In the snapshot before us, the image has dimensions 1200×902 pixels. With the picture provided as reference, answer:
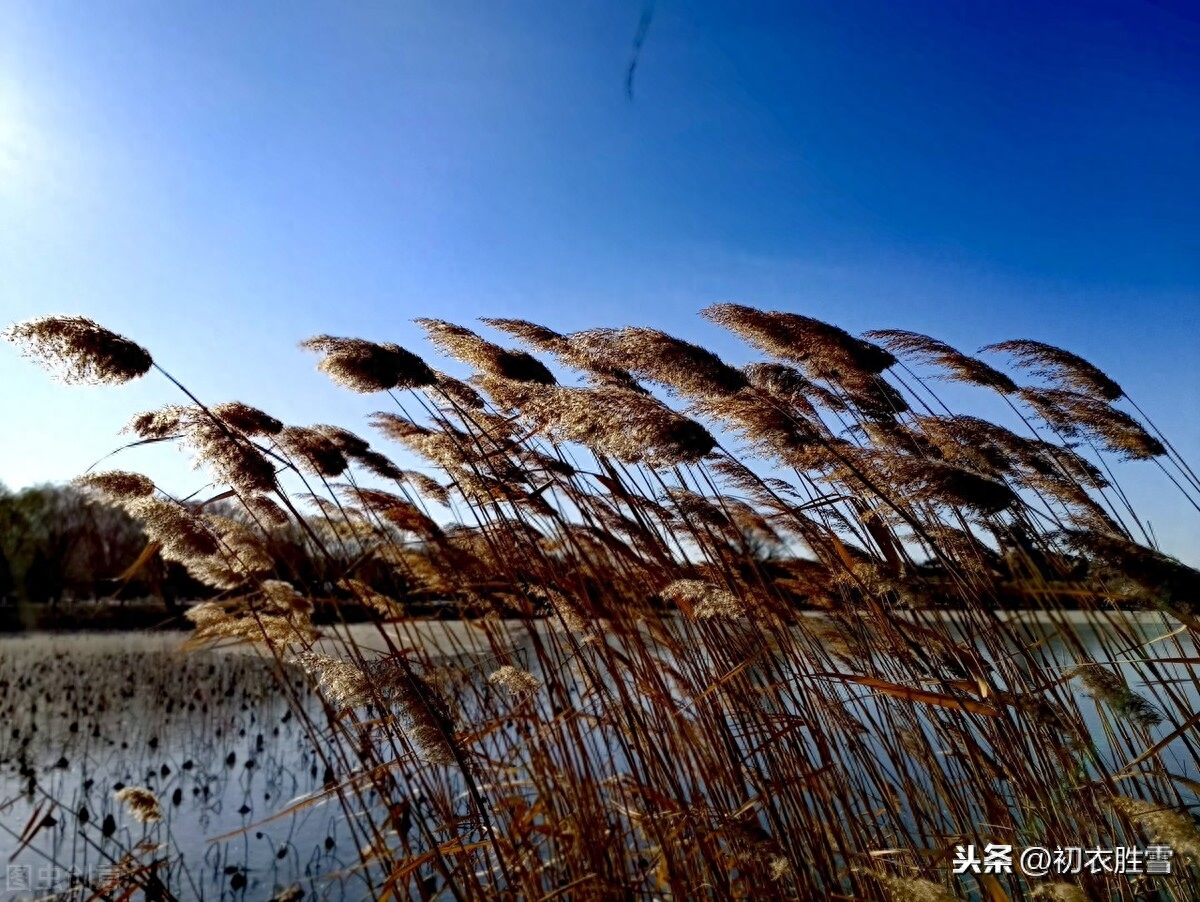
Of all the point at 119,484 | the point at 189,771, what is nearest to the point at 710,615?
the point at 119,484

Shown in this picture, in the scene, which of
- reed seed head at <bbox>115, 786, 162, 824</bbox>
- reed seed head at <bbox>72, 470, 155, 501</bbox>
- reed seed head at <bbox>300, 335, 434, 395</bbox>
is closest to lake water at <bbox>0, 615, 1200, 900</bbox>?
reed seed head at <bbox>115, 786, 162, 824</bbox>

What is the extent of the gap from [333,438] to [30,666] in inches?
475

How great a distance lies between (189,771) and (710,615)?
5347 mm

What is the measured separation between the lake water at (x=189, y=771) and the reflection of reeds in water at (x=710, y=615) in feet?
0.90

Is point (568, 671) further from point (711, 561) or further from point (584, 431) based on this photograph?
point (584, 431)

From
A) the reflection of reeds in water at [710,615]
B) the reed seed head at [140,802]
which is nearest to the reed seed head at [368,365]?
the reflection of reeds in water at [710,615]

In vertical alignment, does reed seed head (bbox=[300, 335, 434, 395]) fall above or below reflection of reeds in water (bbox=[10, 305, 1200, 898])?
above

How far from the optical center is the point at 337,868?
4516mm

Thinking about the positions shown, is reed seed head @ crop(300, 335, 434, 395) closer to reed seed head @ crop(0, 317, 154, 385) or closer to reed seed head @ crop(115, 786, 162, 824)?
reed seed head @ crop(0, 317, 154, 385)

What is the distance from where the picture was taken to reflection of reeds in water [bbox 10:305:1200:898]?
2293 millimetres

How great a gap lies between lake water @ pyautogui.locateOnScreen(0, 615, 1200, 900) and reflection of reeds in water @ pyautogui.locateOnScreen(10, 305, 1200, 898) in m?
0.28

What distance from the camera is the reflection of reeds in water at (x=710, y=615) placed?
229 cm

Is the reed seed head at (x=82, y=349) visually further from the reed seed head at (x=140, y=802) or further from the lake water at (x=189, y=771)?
the reed seed head at (x=140, y=802)

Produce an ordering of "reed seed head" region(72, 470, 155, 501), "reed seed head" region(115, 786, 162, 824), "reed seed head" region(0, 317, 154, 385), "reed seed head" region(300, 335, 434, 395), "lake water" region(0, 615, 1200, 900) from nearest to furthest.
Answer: "reed seed head" region(0, 317, 154, 385)
"reed seed head" region(300, 335, 434, 395)
"reed seed head" region(72, 470, 155, 501)
"reed seed head" region(115, 786, 162, 824)
"lake water" region(0, 615, 1200, 900)
